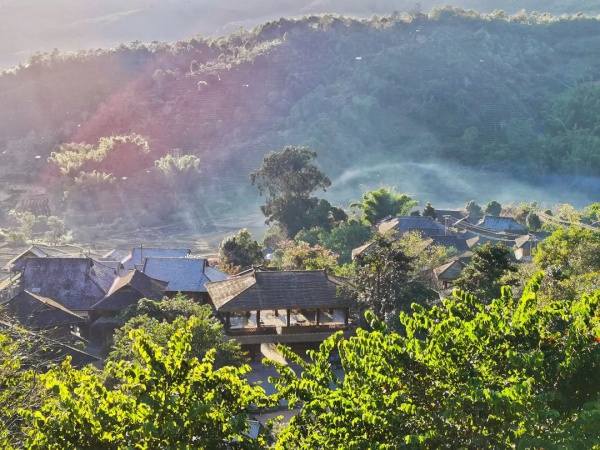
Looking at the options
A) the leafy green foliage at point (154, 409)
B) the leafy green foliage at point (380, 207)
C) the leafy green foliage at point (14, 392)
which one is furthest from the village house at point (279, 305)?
the leafy green foliage at point (380, 207)

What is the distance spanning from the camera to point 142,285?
82.6 feet

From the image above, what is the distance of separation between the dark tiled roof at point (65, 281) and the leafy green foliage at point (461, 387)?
18288 mm

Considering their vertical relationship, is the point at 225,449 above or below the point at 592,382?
below

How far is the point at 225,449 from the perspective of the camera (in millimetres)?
7762

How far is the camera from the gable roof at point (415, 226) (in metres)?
38.0

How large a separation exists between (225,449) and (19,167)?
8830 cm

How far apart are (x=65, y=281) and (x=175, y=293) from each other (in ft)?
12.3

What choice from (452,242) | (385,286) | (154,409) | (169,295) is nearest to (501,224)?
(452,242)

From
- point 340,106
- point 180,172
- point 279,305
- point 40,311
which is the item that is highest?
point 279,305

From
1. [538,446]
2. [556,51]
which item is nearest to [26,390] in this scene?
[538,446]

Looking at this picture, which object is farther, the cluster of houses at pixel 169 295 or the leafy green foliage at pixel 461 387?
the cluster of houses at pixel 169 295

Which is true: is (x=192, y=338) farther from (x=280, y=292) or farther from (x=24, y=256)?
(x=24, y=256)

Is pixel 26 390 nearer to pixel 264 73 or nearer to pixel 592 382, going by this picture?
pixel 592 382

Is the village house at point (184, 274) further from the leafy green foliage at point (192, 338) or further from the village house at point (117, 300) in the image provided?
the leafy green foliage at point (192, 338)
